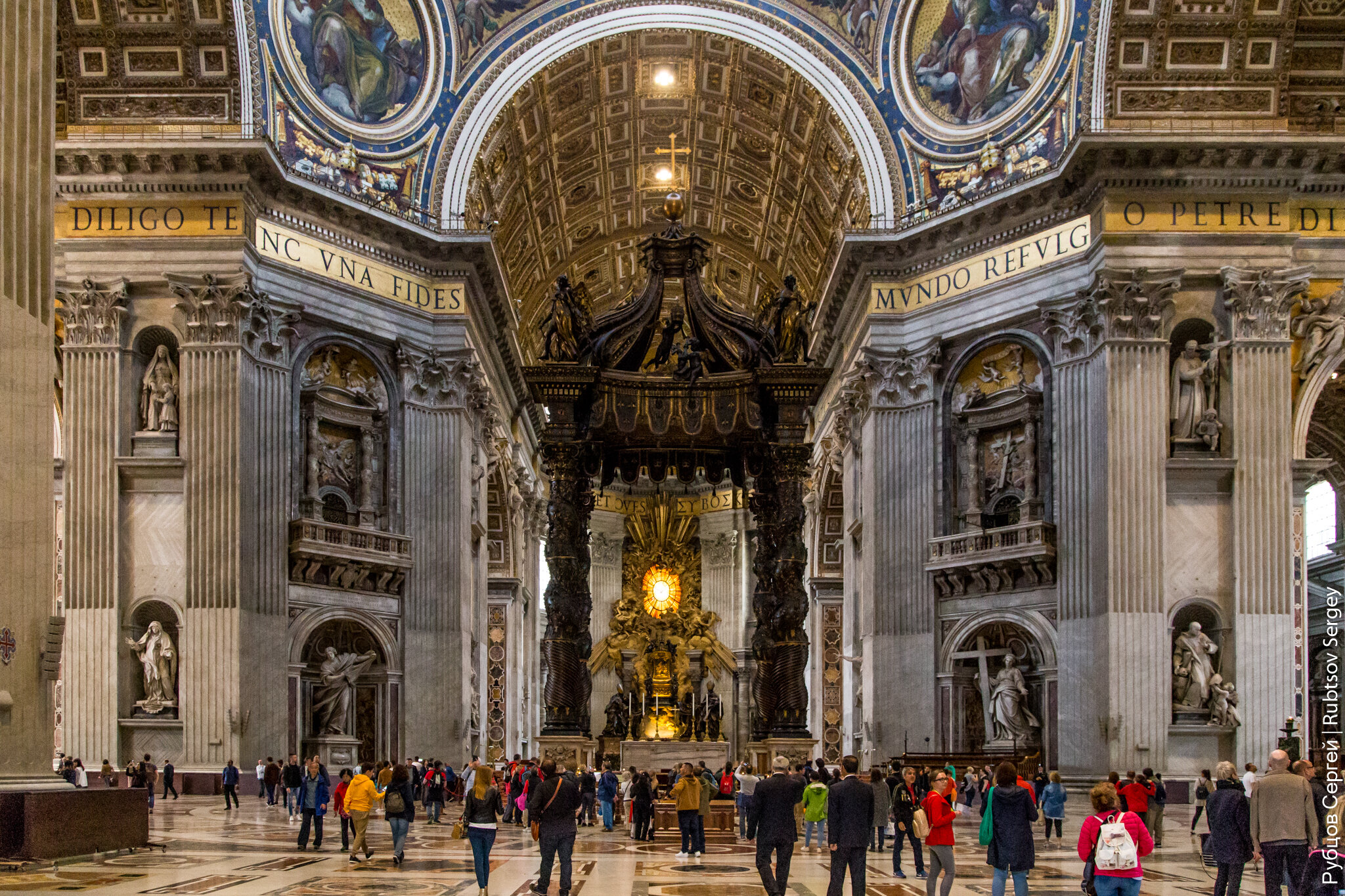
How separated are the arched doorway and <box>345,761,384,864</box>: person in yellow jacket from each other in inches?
523

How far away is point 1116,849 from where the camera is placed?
8.51m

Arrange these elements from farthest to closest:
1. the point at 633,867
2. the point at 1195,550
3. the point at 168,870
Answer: the point at 1195,550 → the point at 633,867 → the point at 168,870

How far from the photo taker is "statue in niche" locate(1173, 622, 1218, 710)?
24094mm

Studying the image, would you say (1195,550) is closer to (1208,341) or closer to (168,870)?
(1208,341)

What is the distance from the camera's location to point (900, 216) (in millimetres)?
30125

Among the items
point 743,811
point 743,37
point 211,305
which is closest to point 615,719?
point 211,305

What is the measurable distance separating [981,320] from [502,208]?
12537mm

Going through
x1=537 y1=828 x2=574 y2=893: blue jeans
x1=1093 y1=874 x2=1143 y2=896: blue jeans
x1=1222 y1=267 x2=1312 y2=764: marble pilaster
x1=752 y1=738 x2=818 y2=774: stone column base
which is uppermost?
x1=1222 y1=267 x2=1312 y2=764: marble pilaster

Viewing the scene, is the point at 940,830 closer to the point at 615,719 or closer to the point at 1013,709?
the point at 1013,709

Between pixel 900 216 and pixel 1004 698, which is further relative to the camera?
pixel 900 216

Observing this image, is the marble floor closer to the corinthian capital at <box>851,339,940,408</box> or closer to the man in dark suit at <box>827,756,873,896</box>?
the man in dark suit at <box>827,756,873,896</box>

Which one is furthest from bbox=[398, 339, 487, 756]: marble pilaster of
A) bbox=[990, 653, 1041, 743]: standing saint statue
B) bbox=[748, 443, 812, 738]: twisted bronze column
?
bbox=[990, 653, 1041, 743]: standing saint statue

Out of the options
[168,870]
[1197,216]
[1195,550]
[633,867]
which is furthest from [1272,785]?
[1197,216]

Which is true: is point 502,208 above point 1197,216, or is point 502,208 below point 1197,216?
above
